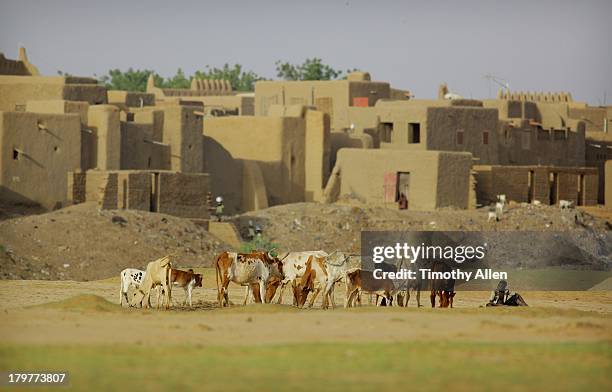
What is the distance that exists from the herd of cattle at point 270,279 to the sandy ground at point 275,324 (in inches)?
20.0

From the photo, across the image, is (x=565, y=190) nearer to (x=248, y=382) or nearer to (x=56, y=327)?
(x=56, y=327)

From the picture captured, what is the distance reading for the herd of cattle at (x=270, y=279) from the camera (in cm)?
2462

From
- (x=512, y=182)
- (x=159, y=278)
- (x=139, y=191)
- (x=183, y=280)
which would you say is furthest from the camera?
(x=512, y=182)

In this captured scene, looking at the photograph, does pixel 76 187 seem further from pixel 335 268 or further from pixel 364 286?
pixel 335 268

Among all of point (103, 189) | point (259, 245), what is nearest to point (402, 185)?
point (259, 245)

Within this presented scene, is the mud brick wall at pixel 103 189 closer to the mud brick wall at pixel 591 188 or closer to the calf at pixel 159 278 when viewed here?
the calf at pixel 159 278

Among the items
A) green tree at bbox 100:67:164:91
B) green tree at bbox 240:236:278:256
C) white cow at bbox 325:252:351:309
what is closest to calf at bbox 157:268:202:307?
white cow at bbox 325:252:351:309

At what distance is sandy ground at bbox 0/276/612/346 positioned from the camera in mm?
19375

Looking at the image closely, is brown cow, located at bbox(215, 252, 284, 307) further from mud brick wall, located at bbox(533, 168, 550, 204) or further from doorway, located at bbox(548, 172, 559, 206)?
doorway, located at bbox(548, 172, 559, 206)

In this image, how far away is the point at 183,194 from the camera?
4300cm

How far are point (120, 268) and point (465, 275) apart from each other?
9896 millimetres

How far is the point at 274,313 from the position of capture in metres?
22.5

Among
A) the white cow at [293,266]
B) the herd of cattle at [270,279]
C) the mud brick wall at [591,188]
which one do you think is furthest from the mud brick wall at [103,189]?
the mud brick wall at [591,188]

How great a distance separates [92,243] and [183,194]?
247 inches
